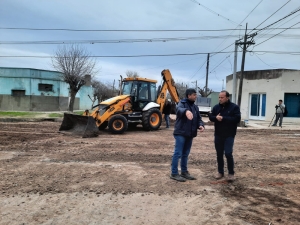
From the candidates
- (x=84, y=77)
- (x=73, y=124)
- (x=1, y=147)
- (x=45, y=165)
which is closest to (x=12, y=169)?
(x=45, y=165)

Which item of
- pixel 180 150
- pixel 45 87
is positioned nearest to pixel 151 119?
pixel 180 150

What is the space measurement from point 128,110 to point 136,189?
8.66m

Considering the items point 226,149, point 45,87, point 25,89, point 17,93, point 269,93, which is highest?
point 45,87

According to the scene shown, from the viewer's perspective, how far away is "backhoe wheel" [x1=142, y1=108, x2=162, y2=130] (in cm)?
1367

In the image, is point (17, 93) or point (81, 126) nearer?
point (81, 126)

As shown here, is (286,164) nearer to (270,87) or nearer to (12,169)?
(12,169)

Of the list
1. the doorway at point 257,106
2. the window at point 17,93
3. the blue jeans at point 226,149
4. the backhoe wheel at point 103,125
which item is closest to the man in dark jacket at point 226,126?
the blue jeans at point 226,149

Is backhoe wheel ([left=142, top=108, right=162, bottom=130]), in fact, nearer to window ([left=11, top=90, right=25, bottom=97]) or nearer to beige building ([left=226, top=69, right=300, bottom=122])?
beige building ([left=226, top=69, right=300, bottom=122])

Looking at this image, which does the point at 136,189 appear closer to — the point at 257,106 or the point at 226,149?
the point at 226,149

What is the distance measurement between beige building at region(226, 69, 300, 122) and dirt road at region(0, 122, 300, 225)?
14832 millimetres

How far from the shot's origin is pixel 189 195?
15.4ft

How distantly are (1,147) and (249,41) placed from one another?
18.3 m

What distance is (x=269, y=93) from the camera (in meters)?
22.5

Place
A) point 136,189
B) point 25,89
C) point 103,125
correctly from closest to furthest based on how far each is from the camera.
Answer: point 136,189
point 103,125
point 25,89
